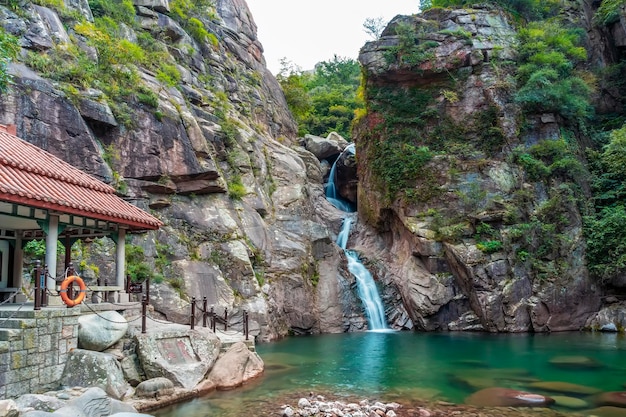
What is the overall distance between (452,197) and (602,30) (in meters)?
18.0

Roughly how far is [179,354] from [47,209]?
4977 millimetres

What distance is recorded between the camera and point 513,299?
23828mm

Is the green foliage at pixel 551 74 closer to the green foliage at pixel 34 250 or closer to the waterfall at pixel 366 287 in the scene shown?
the waterfall at pixel 366 287

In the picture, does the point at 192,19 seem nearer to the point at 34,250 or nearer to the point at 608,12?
the point at 34,250

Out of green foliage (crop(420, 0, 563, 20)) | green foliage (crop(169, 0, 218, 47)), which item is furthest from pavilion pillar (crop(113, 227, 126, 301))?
green foliage (crop(420, 0, 563, 20))

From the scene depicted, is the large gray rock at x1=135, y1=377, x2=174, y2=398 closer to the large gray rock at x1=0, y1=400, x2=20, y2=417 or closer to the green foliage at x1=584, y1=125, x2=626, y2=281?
the large gray rock at x1=0, y1=400, x2=20, y2=417

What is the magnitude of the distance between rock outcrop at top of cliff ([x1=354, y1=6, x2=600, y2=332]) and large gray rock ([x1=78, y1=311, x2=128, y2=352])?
1778 centimetres

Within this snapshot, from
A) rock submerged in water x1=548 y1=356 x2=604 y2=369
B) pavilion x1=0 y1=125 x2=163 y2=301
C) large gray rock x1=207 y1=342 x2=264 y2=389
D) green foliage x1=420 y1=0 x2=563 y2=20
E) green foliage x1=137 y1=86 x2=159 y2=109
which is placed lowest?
rock submerged in water x1=548 y1=356 x2=604 y2=369

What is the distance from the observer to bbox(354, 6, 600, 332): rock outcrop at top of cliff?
24062 millimetres

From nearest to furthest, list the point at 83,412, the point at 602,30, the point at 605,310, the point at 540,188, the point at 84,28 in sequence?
the point at 83,412 < the point at 84,28 < the point at 605,310 < the point at 540,188 < the point at 602,30

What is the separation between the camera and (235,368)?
13062 millimetres

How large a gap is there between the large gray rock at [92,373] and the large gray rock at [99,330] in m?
0.44

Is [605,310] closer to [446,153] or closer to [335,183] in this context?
[446,153]

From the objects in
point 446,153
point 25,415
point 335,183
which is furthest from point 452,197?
point 25,415
